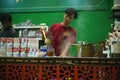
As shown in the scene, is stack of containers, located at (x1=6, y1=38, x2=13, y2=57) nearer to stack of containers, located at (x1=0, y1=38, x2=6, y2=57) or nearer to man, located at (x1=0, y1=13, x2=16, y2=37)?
stack of containers, located at (x1=0, y1=38, x2=6, y2=57)

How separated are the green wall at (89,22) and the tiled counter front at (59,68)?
3.64 m

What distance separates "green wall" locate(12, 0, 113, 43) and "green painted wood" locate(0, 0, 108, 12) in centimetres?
11

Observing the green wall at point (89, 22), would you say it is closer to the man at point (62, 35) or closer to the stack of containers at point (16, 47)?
the man at point (62, 35)

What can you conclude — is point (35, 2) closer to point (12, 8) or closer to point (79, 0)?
point (12, 8)

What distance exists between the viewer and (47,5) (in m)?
6.50

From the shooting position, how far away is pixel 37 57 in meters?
2.73

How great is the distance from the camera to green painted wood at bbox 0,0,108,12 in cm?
626

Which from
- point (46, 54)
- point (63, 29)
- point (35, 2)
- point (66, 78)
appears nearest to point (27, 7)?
point (35, 2)

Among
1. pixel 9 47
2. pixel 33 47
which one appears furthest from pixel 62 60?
pixel 9 47

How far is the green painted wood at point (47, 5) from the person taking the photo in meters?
6.26

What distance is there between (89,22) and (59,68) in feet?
12.4

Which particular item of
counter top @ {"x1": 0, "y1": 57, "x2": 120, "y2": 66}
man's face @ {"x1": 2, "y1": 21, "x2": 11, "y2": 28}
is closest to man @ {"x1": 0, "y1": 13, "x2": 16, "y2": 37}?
man's face @ {"x1": 2, "y1": 21, "x2": 11, "y2": 28}

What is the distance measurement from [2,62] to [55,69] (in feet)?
1.88

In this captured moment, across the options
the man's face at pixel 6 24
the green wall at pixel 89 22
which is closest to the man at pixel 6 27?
the man's face at pixel 6 24
